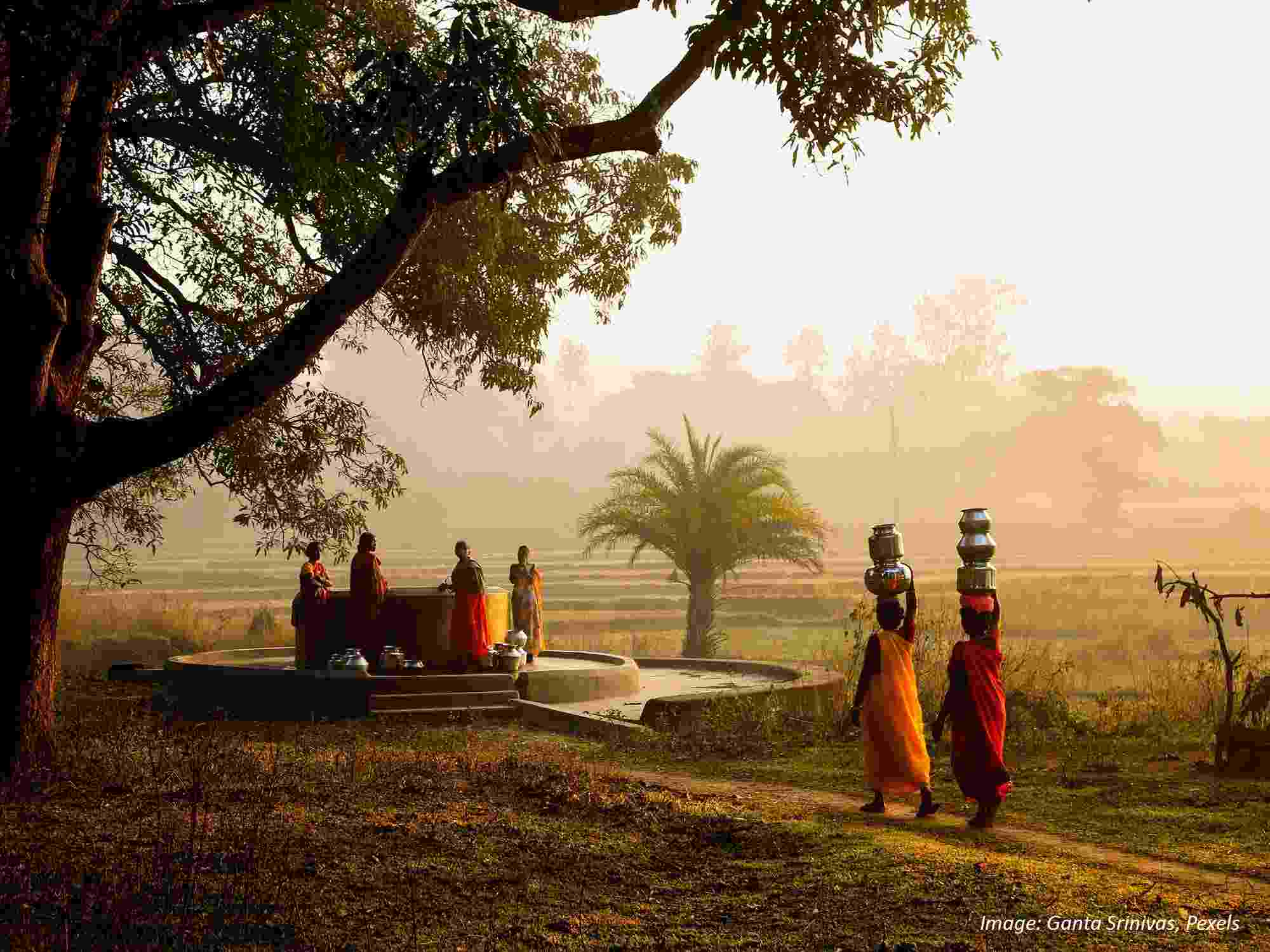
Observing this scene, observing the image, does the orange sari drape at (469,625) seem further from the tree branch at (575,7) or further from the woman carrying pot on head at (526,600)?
the tree branch at (575,7)

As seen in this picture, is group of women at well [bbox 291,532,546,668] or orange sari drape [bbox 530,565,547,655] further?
orange sari drape [bbox 530,565,547,655]

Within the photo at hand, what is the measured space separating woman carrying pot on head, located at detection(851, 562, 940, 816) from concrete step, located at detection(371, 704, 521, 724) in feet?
22.9

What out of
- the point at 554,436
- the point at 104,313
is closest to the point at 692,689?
the point at 104,313

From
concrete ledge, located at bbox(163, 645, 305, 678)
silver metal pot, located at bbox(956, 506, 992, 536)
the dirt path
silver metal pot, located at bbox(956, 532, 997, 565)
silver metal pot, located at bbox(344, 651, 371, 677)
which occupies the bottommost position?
the dirt path

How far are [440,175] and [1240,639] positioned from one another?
31.7 meters

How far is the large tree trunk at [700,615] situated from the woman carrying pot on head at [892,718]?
1939 centimetres

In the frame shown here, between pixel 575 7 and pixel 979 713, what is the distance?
5.98 metres

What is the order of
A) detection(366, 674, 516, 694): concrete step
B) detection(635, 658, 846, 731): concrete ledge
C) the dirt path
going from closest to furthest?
the dirt path → detection(635, 658, 846, 731): concrete ledge → detection(366, 674, 516, 694): concrete step

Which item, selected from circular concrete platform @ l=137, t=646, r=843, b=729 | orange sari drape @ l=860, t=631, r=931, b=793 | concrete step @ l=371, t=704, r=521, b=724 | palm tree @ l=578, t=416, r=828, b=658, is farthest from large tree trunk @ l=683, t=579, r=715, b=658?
orange sari drape @ l=860, t=631, r=931, b=793

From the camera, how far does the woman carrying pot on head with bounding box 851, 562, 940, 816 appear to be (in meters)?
9.05

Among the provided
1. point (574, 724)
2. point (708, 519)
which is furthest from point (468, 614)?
point (708, 519)

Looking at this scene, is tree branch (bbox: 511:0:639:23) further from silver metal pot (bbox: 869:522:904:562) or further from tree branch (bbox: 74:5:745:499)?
silver metal pot (bbox: 869:522:904:562)

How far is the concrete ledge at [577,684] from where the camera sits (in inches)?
656

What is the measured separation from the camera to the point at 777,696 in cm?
Result: 1573
